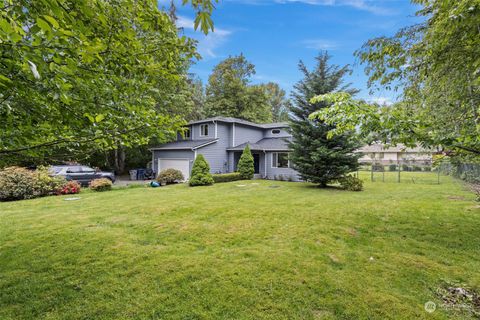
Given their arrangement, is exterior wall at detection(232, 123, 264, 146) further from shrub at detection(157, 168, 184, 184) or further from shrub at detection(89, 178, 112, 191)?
shrub at detection(89, 178, 112, 191)

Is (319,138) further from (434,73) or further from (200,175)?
(434,73)

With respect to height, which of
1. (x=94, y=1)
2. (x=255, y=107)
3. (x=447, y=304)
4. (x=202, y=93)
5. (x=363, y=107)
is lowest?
(x=447, y=304)

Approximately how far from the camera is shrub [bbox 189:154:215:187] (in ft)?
44.9

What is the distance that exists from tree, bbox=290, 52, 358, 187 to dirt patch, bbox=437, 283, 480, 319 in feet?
28.8

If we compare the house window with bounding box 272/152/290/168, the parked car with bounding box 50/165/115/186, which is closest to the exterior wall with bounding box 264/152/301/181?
the house window with bounding box 272/152/290/168

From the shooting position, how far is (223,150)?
1852 centimetres

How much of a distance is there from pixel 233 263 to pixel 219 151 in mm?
14584

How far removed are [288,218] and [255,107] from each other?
82.3ft

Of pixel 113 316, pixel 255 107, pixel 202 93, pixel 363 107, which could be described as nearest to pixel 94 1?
pixel 113 316

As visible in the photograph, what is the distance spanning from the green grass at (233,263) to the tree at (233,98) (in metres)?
23.2

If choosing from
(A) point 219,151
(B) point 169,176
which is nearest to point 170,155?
(B) point 169,176

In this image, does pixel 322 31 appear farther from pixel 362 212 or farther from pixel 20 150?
pixel 20 150

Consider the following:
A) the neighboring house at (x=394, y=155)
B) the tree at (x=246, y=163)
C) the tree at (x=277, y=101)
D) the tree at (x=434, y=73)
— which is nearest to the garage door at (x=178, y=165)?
the tree at (x=246, y=163)

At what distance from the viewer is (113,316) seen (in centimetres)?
263
